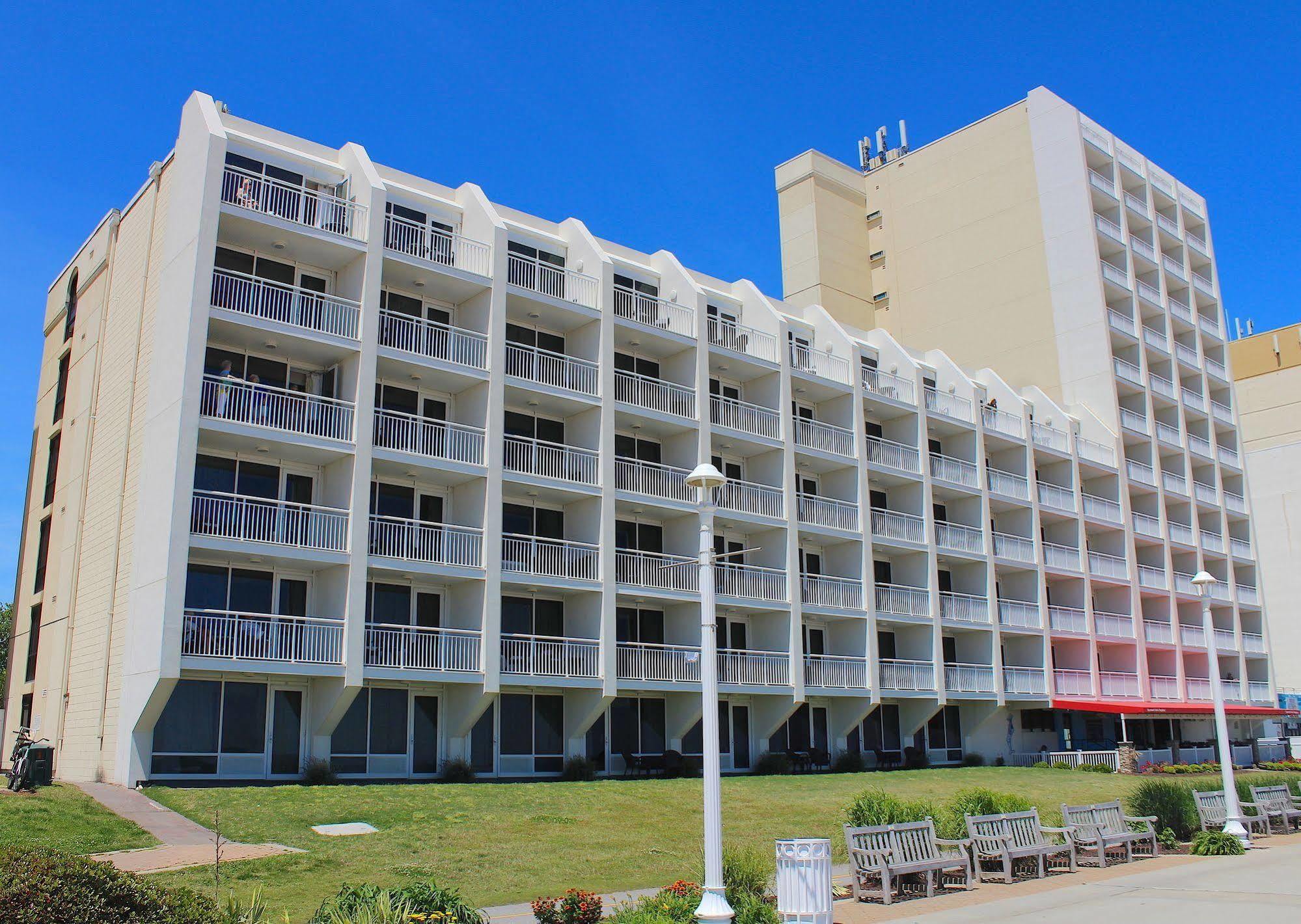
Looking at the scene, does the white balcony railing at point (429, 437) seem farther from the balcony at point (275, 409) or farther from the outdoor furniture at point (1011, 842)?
the outdoor furniture at point (1011, 842)

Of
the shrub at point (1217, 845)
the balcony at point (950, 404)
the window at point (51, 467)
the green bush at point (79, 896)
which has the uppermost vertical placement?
the balcony at point (950, 404)

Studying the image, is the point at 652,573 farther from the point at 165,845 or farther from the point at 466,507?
the point at 165,845

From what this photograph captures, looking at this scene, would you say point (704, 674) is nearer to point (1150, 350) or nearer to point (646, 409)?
point (646, 409)

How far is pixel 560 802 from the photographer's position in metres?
24.1

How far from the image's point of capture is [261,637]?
86.0 feet

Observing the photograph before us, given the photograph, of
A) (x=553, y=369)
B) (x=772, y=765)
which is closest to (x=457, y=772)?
(x=772, y=765)

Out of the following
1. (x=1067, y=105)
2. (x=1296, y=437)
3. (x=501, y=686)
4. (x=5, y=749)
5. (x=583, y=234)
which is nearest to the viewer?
(x=501, y=686)

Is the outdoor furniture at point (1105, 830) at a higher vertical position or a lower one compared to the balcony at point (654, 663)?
lower

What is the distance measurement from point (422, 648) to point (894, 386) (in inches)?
899

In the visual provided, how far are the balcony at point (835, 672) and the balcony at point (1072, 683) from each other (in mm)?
11634

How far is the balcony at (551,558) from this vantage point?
3102 cm

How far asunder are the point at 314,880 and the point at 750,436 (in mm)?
23731

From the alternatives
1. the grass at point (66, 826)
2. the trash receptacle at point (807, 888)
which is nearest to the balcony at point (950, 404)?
the grass at point (66, 826)

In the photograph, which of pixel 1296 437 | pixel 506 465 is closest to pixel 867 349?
pixel 506 465
